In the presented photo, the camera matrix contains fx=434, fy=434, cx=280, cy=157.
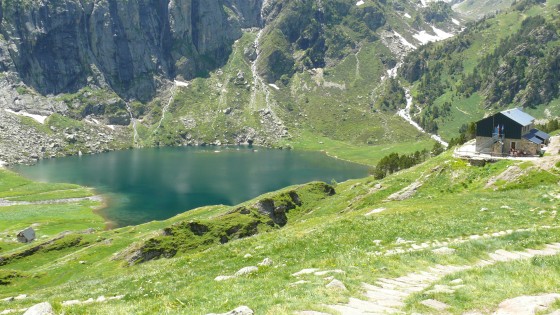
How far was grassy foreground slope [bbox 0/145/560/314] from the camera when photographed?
55.3 feet

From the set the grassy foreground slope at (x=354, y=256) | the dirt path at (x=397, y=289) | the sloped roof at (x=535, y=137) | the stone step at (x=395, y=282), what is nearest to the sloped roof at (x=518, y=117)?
the sloped roof at (x=535, y=137)

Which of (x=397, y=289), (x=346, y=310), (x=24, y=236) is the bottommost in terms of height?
(x=24, y=236)

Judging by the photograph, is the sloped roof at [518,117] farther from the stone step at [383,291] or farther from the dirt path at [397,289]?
the stone step at [383,291]

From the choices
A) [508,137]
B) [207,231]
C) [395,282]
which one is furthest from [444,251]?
[508,137]

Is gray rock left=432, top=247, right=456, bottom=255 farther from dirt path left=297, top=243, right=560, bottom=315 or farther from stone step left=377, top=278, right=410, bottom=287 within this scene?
stone step left=377, top=278, right=410, bottom=287

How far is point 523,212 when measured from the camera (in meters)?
37.2

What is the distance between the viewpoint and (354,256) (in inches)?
993

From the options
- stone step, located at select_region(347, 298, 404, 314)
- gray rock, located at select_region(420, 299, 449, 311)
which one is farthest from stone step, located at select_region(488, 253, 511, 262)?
stone step, located at select_region(347, 298, 404, 314)

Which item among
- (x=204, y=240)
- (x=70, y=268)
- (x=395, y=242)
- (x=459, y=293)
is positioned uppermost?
(x=459, y=293)

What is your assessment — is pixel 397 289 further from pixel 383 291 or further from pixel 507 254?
pixel 507 254

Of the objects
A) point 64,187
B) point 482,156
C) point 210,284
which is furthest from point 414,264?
point 64,187

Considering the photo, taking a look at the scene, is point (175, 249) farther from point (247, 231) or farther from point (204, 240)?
point (247, 231)

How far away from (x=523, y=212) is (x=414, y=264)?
20.5m

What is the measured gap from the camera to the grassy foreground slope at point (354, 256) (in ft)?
55.3
